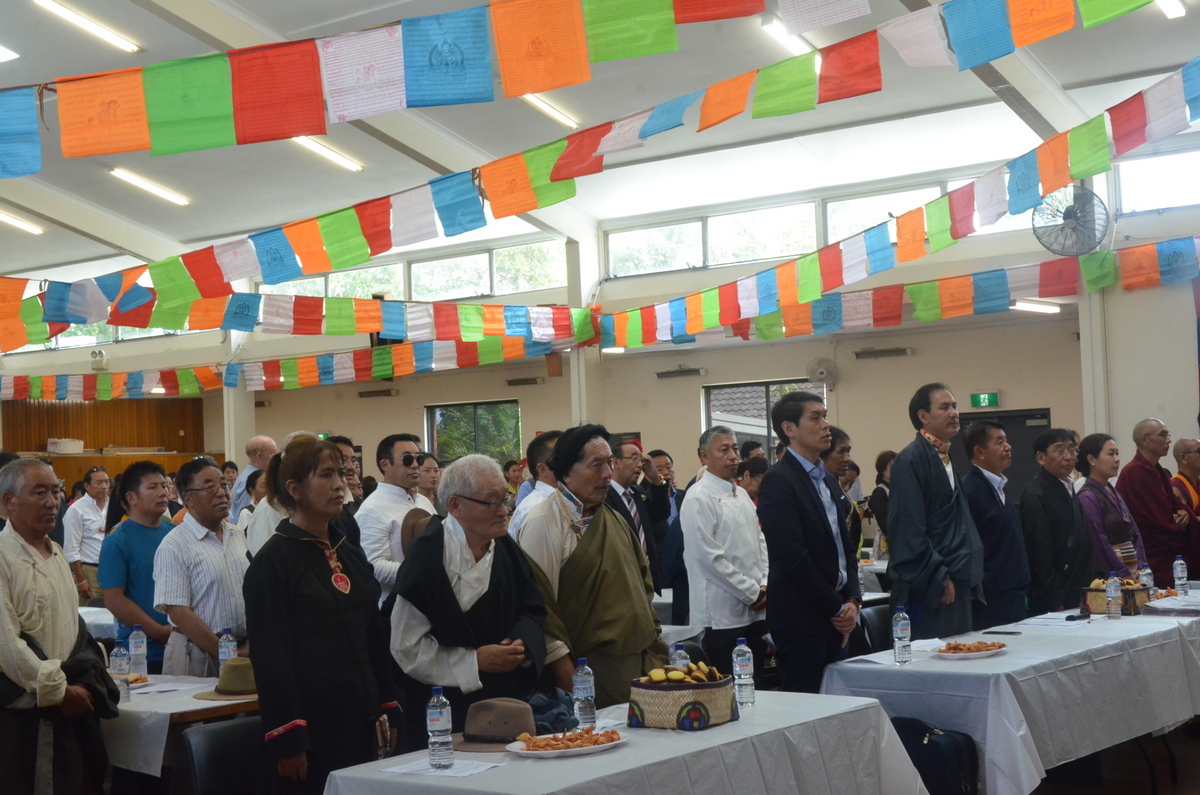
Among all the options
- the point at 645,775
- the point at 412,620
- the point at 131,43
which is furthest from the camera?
the point at 131,43

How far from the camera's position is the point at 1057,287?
11.4 metres

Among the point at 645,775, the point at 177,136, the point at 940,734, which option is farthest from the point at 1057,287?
the point at 645,775

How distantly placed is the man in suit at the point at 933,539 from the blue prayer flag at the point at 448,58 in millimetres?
2522

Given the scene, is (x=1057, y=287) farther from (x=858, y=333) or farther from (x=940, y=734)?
(x=940, y=734)

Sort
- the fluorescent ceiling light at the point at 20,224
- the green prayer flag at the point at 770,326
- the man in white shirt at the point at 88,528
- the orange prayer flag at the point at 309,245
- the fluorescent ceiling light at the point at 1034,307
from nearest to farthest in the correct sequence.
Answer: the orange prayer flag at the point at 309,245, the man in white shirt at the point at 88,528, the fluorescent ceiling light at the point at 1034,307, the green prayer flag at the point at 770,326, the fluorescent ceiling light at the point at 20,224

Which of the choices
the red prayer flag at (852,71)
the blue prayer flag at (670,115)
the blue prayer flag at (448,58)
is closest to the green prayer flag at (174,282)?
the blue prayer flag at (670,115)

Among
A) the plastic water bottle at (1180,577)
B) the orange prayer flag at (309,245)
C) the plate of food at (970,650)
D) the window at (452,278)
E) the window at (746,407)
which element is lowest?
the plastic water bottle at (1180,577)

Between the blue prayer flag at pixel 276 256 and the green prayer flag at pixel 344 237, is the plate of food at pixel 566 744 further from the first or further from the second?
the blue prayer flag at pixel 276 256

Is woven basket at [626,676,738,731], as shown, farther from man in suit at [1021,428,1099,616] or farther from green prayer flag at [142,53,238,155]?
man in suit at [1021,428,1099,616]

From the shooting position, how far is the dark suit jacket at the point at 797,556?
474 cm

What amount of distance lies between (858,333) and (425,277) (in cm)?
680

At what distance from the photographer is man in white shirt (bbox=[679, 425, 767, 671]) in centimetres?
567

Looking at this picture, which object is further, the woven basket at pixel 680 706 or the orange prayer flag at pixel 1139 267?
the orange prayer flag at pixel 1139 267

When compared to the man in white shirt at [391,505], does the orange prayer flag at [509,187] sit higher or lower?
higher
